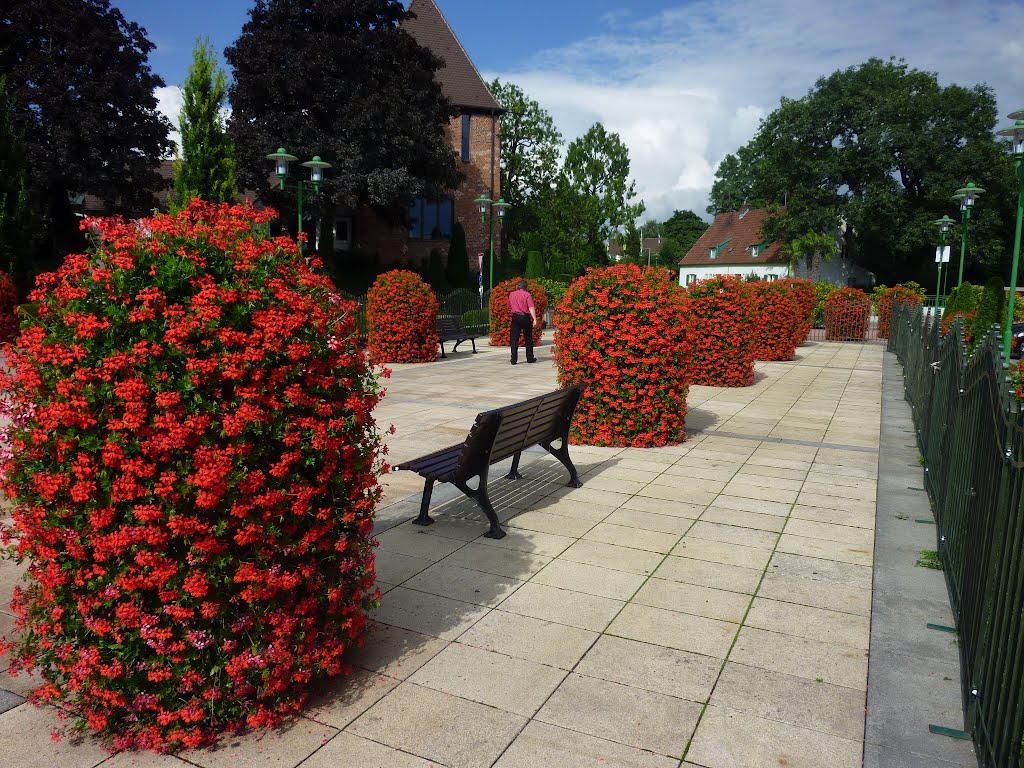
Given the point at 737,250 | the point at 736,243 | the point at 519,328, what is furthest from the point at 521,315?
the point at 736,243

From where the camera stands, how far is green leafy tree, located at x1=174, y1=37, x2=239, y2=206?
26562 mm

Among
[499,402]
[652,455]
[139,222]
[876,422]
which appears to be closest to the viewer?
[139,222]

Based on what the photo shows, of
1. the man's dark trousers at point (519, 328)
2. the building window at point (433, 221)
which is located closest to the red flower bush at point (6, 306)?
the man's dark trousers at point (519, 328)

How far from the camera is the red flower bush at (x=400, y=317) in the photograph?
15898mm

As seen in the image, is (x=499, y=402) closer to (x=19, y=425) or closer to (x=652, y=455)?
(x=652, y=455)

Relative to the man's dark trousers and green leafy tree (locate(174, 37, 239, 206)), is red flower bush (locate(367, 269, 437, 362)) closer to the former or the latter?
the man's dark trousers

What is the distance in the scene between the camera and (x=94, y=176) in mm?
28406

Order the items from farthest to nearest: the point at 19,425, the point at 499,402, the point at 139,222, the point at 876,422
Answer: the point at 499,402
the point at 876,422
the point at 139,222
the point at 19,425

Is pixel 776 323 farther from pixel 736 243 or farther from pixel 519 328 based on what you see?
pixel 736 243

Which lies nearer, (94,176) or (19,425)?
(19,425)

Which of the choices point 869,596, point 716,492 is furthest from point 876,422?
point 869,596

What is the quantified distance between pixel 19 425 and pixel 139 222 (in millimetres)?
878

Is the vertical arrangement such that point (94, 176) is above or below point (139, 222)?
above

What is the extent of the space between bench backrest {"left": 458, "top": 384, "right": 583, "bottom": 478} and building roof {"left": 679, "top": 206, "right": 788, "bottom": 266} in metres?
55.1
